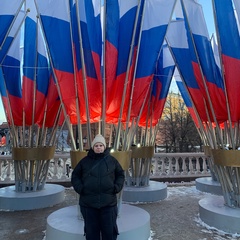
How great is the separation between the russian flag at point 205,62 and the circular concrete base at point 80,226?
2757 mm

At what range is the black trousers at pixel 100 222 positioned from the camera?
12.0 feet

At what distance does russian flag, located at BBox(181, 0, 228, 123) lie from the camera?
5.68 meters

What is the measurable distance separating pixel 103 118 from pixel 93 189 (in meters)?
1.67

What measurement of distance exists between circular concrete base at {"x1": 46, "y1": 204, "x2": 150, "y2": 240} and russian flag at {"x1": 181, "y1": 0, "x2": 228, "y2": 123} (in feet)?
9.05

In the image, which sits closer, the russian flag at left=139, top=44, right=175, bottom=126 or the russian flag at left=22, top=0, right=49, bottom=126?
the russian flag at left=22, top=0, right=49, bottom=126

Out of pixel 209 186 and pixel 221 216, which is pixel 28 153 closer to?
pixel 221 216

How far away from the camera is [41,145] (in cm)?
789

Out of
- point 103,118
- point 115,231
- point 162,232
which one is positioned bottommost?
point 162,232

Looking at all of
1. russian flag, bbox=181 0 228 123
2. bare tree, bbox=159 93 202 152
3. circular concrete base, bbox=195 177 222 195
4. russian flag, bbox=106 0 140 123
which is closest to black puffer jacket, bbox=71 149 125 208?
russian flag, bbox=106 0 140 123

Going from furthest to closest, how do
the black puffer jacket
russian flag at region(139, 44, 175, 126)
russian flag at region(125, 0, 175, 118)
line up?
russian flag at region(139, 44, 175, 126)
russian flag at region(125, 0, 175, 118)
the black puffer jacket

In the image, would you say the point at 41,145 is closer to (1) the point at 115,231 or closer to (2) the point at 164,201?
(2) the point at 164,201

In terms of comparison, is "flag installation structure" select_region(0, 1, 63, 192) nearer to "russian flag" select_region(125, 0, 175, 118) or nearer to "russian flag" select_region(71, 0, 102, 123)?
"russian flag" select_region(71, 0, 102, 123)

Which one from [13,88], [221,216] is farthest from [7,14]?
[221,216]

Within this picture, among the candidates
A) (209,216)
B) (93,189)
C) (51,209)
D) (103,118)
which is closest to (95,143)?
(93,189)
